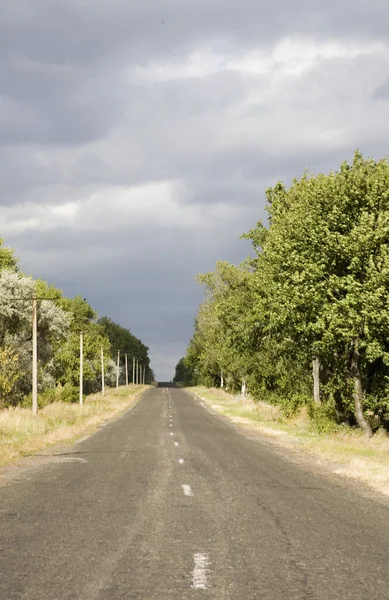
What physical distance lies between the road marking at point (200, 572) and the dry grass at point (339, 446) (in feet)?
24.1

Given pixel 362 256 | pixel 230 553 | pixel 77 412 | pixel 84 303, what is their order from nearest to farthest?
1. pixel 230 553
2. pixel 362 256
3. pixel 77 412
4. pixel 84 303

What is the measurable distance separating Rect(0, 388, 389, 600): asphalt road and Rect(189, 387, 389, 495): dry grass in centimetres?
130

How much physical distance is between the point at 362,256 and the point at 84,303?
107998 millimetres

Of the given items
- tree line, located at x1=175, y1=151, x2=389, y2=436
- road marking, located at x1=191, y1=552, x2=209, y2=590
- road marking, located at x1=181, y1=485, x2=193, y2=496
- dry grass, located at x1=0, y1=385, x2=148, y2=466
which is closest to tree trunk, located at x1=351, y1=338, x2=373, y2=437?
tree line, located at x1=175, y1=151, x2=389, y2=436

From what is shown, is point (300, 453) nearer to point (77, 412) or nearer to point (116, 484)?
point (116, 484)

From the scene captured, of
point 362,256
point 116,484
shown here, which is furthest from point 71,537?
point 362,256

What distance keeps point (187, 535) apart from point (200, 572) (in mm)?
1909

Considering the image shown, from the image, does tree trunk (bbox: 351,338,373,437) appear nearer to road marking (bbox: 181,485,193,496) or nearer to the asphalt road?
the asphalt road

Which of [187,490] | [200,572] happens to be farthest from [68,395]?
[200,572]

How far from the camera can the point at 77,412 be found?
43.7 m

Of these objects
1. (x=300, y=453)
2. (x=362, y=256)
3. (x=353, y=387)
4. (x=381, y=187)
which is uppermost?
(x=381, y=187)

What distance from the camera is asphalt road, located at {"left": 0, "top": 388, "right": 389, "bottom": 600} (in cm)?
626

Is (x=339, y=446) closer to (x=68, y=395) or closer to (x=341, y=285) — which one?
(x=341, y=285)

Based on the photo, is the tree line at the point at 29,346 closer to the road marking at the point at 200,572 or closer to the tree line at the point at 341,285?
the tree line at the point at 341,285
